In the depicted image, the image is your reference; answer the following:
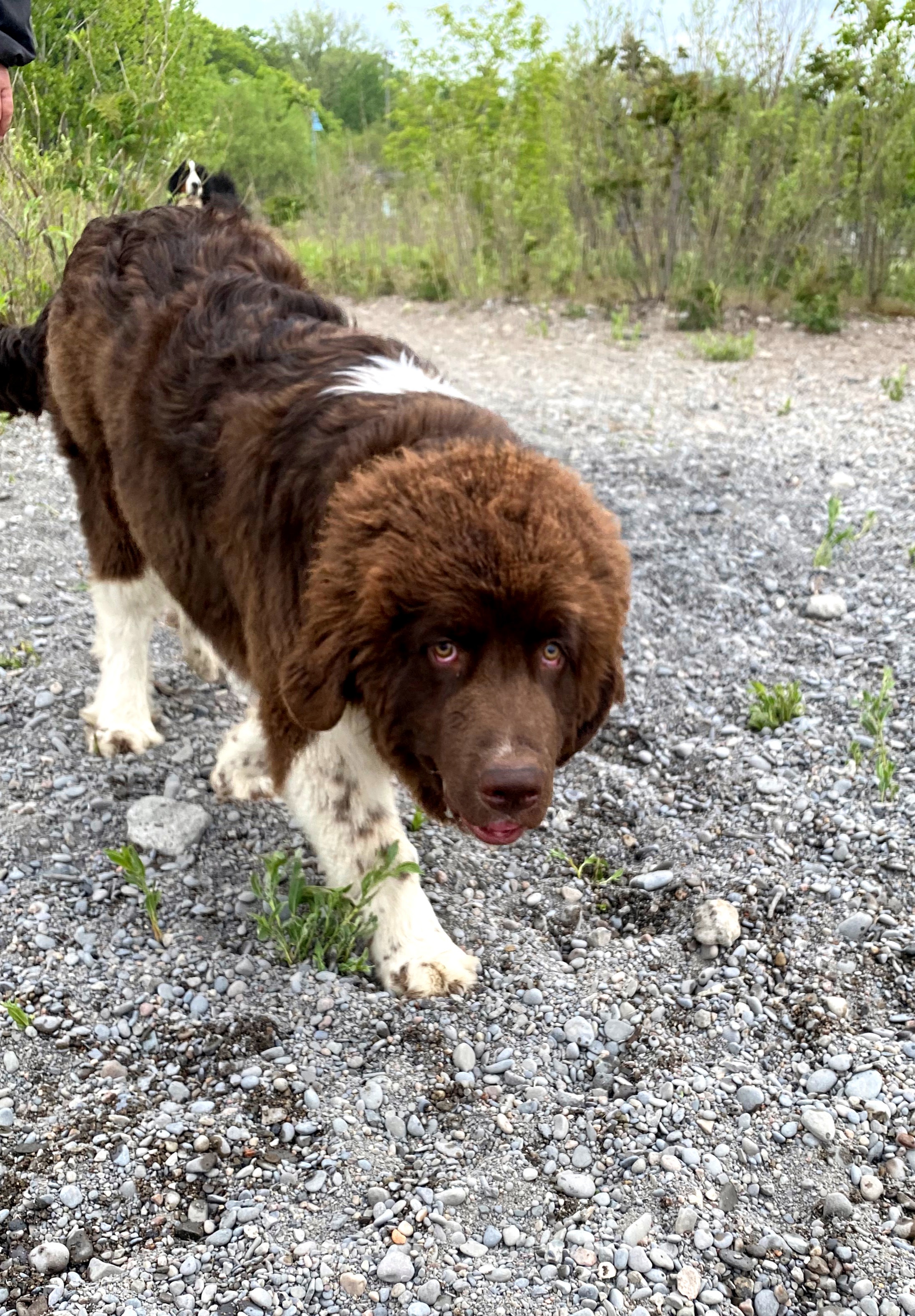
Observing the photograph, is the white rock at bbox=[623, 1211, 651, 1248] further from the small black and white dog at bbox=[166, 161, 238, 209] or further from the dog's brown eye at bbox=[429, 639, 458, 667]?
the small black and white dog at bbox=[166, 161, 238, 209]

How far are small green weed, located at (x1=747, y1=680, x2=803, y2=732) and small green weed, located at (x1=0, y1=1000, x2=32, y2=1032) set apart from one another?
110 inches

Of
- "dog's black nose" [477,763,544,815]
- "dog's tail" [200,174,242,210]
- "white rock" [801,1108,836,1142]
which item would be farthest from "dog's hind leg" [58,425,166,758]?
"white rock" [801,1108,836,1142]

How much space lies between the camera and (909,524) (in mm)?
6141

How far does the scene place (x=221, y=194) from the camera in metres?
4.65

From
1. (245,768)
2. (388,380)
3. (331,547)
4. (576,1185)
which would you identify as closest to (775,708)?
(245,768)

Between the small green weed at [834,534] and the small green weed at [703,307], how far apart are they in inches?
225

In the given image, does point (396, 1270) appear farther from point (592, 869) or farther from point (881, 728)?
point (881, 728)

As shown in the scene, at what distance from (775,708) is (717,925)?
1.31 meters

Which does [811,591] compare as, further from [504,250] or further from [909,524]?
[504,250]

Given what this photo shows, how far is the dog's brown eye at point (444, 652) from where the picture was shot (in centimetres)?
254

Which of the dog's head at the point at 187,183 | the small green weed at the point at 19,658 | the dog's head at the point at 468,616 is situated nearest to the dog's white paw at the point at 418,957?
the dog's head at the point at 468,616

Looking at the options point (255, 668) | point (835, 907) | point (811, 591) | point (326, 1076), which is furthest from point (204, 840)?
point (811, 591)

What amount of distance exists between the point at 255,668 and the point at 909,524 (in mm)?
4315

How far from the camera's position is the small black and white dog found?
429cm
